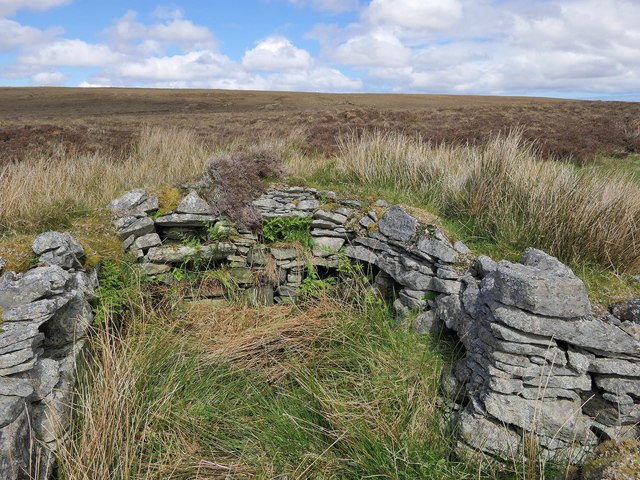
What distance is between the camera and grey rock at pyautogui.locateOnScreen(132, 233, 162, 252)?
223 inches

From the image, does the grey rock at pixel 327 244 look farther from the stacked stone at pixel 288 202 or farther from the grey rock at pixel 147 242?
the grey rock at pixel 147 242

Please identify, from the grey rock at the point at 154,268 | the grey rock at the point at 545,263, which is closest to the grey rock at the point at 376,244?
the grey rock at the point at 545,263

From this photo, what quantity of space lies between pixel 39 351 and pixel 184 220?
2.72m

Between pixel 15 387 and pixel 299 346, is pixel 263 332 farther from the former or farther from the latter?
pixel 15 387

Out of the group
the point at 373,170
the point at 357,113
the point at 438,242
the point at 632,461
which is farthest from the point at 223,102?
the point at 632,461

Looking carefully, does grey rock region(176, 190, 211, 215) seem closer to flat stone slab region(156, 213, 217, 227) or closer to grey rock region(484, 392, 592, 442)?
flat stone slab region(156, 213, 217, 227)

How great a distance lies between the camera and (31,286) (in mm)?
3752

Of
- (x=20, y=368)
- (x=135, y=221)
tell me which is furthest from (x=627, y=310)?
(x=135, y=221)

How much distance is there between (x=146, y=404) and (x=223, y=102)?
44915 mm

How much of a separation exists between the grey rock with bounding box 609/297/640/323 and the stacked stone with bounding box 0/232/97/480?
4.57 m

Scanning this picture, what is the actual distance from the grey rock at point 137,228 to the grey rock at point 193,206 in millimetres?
440

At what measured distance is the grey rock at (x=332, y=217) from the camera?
6074 millimetres

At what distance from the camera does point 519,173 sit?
593 centimetres

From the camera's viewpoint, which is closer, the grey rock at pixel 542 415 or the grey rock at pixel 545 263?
the grey rock at pixel 542 415
